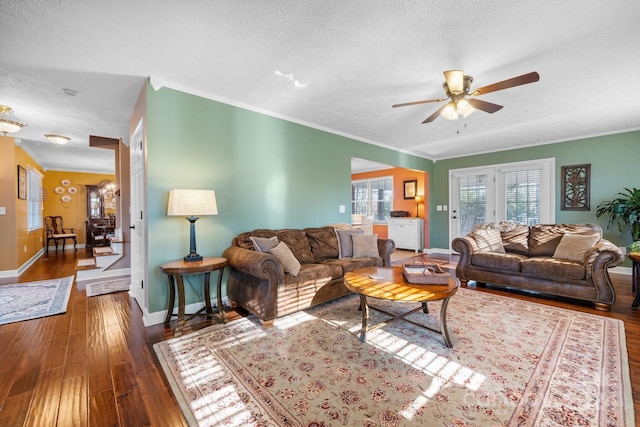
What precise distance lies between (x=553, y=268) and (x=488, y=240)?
0.92m

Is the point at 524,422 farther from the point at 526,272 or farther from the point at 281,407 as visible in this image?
the point at 526,272

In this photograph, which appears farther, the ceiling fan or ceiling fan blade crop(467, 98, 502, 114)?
ceiling fan blade crop(467, 98, 502, 114)

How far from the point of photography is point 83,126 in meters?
4.35

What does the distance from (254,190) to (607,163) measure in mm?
6221

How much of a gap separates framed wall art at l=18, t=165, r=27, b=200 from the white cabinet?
26.5ft

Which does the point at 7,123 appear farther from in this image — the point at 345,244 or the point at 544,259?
the point at 544,259

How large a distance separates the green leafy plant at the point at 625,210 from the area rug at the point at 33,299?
8103 millimetres

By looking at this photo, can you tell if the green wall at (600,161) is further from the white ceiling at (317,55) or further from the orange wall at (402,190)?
the orange wall at (402,190)

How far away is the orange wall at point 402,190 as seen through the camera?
735 centimetres

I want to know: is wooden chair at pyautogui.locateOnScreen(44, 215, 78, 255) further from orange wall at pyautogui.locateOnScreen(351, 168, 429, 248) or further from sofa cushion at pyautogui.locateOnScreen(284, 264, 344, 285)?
orange wall at pyautogui.locateOnScreen(351, 168, 429, 248)

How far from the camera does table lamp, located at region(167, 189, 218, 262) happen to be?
2727 mm

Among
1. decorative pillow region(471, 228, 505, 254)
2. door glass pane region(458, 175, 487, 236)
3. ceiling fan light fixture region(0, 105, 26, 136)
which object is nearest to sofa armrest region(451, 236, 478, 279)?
decorative pillow region(471, 228, 505, 254)

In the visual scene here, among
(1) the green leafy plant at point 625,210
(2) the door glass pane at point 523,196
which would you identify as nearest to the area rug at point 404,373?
(1) the green leafy plant at point 625,210

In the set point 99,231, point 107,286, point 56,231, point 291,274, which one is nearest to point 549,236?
point 291,274
